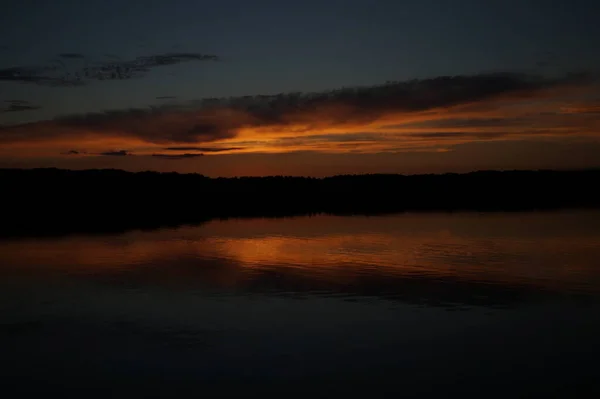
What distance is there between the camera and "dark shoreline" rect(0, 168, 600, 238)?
37.3 meters

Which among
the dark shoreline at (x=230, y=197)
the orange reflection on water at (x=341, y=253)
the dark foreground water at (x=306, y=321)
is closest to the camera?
the dark foreground water at (x=306, y=321)

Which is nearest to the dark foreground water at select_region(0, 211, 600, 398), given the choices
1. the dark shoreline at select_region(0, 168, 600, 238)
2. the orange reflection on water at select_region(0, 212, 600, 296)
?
the orange reflection on water at select_region(0, 212, 600, 296)

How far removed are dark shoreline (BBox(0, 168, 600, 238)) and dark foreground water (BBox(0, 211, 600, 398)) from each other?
13.0 meters

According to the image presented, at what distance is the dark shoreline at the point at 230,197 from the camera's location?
122 ft

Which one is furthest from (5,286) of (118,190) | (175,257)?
(118,190)

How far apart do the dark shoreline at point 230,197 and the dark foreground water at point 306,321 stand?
13.0 m

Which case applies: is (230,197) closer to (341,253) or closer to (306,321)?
(341,253)

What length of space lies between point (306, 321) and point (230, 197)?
49736mm

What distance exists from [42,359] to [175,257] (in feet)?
34.2

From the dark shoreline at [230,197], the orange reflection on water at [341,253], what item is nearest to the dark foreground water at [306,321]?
the orange reflection on water at [341,253]

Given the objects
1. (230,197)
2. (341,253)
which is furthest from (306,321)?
(230,197)

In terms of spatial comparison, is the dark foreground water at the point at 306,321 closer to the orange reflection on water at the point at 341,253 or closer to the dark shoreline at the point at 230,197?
the orange reflection on water at the point at 341,253

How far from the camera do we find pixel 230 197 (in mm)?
60500

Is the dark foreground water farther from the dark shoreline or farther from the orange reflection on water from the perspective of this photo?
the dark shoreline
